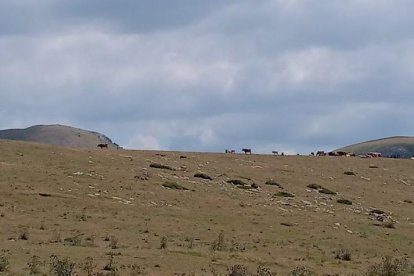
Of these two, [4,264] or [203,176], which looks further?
[203,176]

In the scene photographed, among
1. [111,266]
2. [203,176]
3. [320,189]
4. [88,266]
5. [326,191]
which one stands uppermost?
[203,176]

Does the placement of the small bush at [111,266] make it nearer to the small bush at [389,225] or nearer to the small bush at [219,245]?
the small bush at [219,245]

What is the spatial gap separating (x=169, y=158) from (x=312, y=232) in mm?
32857

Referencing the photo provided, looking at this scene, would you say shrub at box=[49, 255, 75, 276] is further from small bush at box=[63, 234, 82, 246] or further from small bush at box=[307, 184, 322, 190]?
small bush at box=[307, 184, 322, 190]

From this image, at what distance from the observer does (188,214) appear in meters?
54.7

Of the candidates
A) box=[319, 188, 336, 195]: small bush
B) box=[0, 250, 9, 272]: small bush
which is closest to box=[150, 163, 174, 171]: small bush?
box=[319, 188, 336, 195]: small bush

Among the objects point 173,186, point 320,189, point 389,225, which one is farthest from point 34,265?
point 320,189

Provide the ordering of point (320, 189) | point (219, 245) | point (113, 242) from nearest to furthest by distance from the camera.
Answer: point (113, 242) → point (219, 245) → point (320, 189)

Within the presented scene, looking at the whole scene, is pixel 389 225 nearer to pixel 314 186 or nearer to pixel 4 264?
pixel 314 186

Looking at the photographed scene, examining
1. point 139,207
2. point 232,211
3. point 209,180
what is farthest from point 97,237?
point 209,180

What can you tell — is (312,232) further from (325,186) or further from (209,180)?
(325,186)

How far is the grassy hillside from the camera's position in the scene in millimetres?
38250

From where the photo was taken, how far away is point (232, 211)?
191ft

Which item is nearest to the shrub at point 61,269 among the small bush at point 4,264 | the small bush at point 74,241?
the small bush at point 4,264
